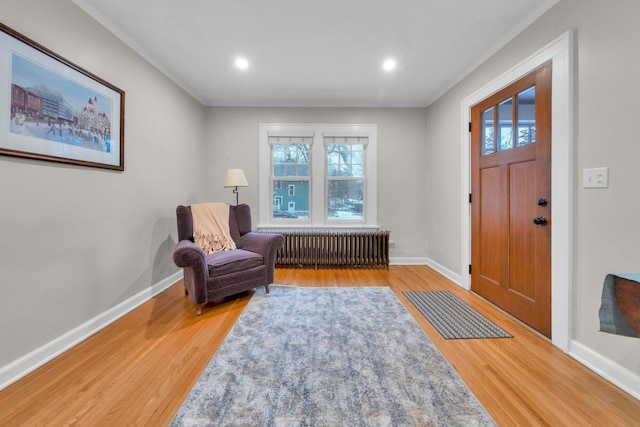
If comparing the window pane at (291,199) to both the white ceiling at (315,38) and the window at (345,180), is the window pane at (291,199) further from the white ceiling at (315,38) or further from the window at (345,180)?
the white ceiling at (315,38)

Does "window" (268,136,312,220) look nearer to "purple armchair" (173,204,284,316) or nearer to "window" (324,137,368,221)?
"window" (324,137,368,221)

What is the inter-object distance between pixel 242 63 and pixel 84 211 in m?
2.11

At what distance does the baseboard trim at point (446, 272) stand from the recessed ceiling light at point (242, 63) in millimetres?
3517

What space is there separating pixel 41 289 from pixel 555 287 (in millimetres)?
3535

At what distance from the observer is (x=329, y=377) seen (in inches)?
63.6

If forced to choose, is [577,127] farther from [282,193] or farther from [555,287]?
[282,193]

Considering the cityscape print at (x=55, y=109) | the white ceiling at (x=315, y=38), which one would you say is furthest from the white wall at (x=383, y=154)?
the cityscape print at (x=55, y=109)

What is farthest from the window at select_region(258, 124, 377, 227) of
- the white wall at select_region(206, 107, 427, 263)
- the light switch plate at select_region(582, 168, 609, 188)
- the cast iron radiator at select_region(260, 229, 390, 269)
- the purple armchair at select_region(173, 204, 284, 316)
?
the light switch plate at select_region(582, 168, 609, 188)

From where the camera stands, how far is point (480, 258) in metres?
2.97

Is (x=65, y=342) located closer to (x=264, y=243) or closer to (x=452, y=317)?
(x=264, y=243)

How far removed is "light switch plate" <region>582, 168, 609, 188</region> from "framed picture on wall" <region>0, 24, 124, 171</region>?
3.52 meters

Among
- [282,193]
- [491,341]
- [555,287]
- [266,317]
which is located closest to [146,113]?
[282,193]

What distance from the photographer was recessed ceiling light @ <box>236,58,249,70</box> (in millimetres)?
2959

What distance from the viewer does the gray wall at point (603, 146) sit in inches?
59.9
